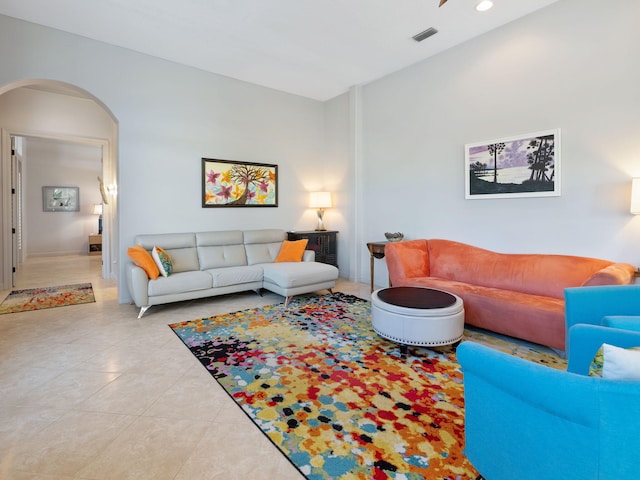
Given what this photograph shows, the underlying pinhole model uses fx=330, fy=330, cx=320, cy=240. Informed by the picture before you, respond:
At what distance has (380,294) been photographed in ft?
9.74

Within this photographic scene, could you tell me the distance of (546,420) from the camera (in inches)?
40.5

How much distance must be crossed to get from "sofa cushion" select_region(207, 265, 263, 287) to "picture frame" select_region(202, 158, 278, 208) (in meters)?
1.15

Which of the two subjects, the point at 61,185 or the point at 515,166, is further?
the point at 61,185

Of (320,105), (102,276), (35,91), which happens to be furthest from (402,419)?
(35,91)

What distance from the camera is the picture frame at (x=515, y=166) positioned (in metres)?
3.25

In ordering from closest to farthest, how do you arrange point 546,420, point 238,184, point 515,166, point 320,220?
point 546,420
point 515,166
point 238,184
point 320,220

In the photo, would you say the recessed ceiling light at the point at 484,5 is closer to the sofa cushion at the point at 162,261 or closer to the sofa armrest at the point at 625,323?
the sofa armrest at the point at 625,323

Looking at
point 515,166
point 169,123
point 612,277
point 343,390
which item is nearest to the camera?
point 343,390

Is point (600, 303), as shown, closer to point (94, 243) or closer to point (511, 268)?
point (511, 268)

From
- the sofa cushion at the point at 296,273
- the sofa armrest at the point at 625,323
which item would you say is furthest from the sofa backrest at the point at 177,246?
the sofa armrest at the point at 625,323

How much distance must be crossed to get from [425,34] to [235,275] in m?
3.60

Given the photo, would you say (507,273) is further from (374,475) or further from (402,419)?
(374,475)

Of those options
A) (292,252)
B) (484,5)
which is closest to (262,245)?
(292,252)

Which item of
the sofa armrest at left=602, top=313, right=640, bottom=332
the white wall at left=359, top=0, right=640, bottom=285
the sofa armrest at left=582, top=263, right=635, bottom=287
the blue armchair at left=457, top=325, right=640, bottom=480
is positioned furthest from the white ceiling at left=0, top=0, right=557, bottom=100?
the blue armchair at left=457, top=325, right=640, bottom=480
